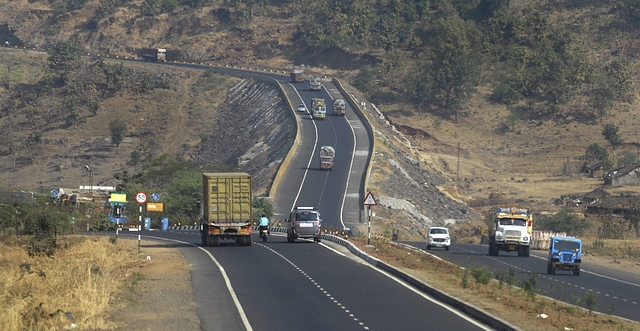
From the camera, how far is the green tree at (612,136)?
12824 cm

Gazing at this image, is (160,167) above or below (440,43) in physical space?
below

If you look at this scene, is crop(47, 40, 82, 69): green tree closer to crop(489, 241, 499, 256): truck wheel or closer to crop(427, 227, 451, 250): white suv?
crop(427, 227, 451, 250): white suv

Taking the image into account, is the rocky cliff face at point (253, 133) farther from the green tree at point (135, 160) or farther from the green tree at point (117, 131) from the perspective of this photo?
the green tree at point (117, 131)

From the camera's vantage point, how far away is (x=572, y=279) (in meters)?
44.6

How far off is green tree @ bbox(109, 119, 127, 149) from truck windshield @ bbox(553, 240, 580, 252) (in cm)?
9515

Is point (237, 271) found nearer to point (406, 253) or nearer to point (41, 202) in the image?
point (406, 253)

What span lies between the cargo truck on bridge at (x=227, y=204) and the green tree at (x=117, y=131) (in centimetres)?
8436

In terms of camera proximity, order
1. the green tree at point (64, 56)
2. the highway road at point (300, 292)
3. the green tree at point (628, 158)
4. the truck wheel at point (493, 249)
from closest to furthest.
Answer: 1. the highway road at point (300, 292)
2. the truck wheel at point (493, 249)
3. the green tree at point (628, 158)
4. the green tree at point (64, 56)

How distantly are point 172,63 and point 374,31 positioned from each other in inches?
1390

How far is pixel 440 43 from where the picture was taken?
→ 147 meters

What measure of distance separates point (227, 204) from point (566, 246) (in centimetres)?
1699

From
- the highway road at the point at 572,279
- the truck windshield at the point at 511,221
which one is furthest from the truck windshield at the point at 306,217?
the truck windshield at the point at 511,221

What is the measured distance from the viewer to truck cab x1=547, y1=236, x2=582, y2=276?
45.9 m

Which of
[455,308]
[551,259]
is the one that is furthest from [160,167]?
[455,308]
